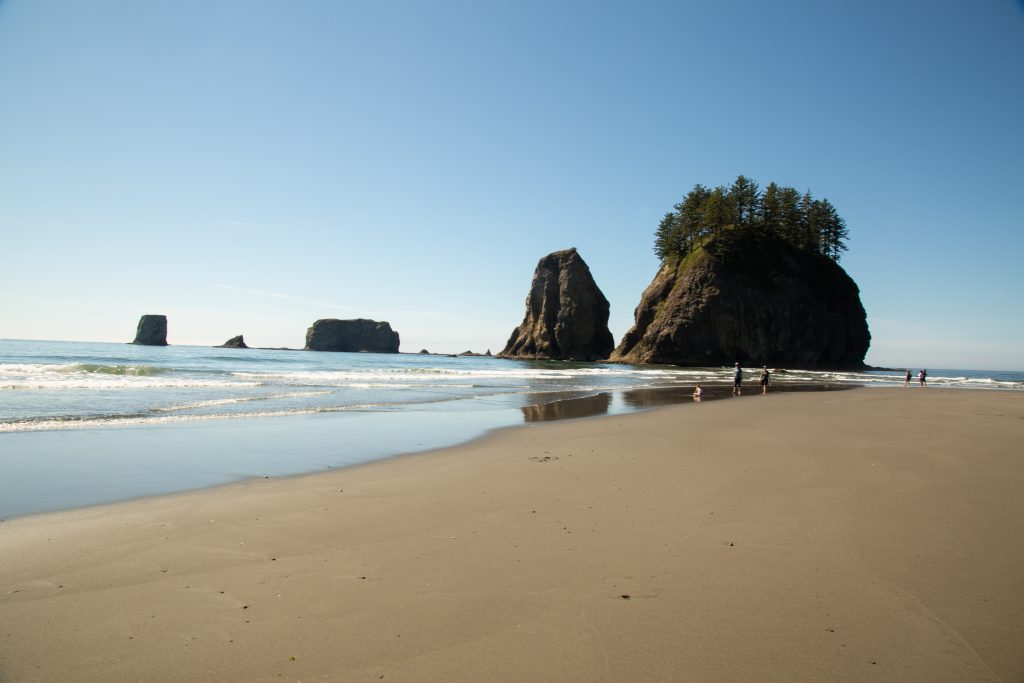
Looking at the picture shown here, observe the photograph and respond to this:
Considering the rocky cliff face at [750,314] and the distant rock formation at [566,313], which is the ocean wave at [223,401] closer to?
the rocky cliff face at [750,314]

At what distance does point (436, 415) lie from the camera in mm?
16219

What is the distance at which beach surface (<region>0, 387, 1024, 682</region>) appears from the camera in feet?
10.1

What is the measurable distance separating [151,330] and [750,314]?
14224 cm

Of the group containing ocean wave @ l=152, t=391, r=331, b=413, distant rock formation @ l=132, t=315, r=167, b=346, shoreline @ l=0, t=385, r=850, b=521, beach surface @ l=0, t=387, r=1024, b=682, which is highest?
distant rock formation @ l=132, t=315, r=167, b=346

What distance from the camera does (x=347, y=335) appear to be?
171 metres

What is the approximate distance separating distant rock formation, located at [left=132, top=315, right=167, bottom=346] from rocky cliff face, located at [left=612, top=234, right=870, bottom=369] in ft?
405

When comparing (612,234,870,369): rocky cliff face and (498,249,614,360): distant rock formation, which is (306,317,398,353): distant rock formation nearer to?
(498,249,614,360): distant rock formation

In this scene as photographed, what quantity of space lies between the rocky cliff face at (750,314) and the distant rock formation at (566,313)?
21658 millimetres

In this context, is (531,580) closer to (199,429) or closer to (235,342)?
(199,429)

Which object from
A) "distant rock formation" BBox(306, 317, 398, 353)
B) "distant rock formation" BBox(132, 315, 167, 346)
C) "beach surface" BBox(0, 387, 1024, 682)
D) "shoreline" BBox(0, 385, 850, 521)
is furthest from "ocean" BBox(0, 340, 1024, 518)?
"distant rock formation" BBox(306, 317, 398, 353)

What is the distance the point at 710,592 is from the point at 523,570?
4.76 feet

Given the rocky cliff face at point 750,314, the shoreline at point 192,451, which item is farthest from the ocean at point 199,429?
the rocky cliff face at point 750,314

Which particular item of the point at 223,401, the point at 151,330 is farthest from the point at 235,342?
the point at 223,401

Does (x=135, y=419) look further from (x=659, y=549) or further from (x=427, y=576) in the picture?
(x=659, y=549)
